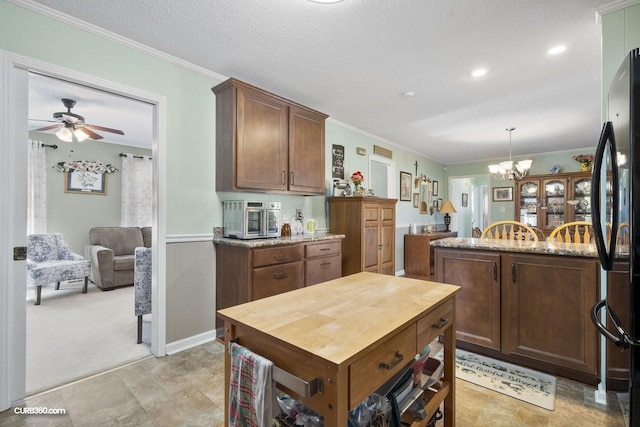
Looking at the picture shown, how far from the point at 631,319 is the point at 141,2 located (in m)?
2.88

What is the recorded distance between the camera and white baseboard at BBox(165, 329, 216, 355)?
2.60m

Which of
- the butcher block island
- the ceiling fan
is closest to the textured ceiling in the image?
the butcher block island

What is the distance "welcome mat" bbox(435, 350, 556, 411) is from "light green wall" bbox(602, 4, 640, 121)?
1815 millimetres

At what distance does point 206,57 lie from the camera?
2.59 metres

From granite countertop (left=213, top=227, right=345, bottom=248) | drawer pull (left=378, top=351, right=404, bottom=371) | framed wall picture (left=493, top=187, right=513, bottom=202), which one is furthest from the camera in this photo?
framed wall picture (left=493, top=187, right=513, bottom=202)

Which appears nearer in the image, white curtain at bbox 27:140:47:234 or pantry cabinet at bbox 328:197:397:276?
pantry cabinet at bbox 328:197:397:276

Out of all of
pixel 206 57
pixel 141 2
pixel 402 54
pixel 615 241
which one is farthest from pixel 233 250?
pixel 615 241

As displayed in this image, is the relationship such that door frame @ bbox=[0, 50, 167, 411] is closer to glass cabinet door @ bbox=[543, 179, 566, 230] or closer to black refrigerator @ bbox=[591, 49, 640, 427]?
black refrigerator @ bbox=[591, 49, 640, 427]

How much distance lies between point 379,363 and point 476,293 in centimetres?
190

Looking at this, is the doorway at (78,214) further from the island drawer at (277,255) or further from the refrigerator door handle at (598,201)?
the refrigerator door handle at (598,201)

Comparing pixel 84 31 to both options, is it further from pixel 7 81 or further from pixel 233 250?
pixel 233 250

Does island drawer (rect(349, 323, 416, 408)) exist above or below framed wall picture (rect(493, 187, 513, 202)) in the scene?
below

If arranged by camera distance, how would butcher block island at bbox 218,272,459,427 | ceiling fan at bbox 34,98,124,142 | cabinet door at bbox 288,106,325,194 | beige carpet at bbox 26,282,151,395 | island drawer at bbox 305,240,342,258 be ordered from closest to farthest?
butcher block island at bbox 218,272,459,427, beige carpet at bbox 26,282,151,395, island drawer at bbox 305,240,342,258, cabinet door at bbox 288,106,325,194, ceiling fan at bbox 34,98,124,142

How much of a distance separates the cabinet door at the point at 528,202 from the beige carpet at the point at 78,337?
22.9 feet
